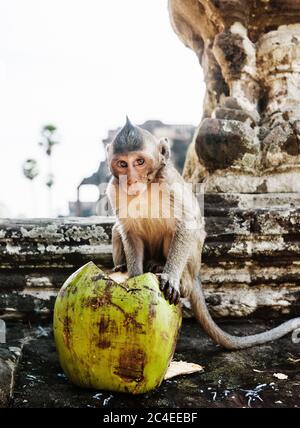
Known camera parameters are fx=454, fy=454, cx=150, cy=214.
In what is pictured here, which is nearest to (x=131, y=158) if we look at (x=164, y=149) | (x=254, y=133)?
(x=164, y=149)

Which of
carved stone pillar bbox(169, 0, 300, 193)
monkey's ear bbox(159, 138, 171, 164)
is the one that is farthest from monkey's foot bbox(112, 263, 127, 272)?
carved stone pillar bbox(169, 0, 300, 193)

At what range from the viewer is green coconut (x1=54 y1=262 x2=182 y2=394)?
1362mm

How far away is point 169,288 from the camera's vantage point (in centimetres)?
160

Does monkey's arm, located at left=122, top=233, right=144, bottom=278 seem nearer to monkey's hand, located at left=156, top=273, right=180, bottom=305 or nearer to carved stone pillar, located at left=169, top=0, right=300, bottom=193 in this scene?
monkey's hand, located at left=156, top=273, right=180, bottom=305

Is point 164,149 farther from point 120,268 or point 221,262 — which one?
point 221,262

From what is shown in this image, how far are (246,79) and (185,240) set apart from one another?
1.66 metres

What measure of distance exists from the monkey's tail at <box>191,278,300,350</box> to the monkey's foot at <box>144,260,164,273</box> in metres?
0.18

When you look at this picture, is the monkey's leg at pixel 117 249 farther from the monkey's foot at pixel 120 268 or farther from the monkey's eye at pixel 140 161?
the monkey's eye at pixel 140 161

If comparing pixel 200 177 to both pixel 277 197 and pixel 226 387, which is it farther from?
pixel 226 387

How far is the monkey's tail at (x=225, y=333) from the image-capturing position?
1.90 meters

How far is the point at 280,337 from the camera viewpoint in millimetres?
2004

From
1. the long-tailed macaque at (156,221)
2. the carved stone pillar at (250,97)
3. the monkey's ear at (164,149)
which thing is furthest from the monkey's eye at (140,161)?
the carved stone pillar at (250,97)

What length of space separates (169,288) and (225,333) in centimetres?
47

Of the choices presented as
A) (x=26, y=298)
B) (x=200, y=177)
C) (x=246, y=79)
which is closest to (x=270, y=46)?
(x=246, y=79)
